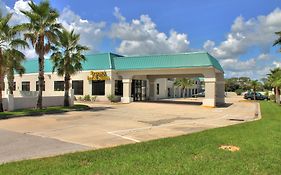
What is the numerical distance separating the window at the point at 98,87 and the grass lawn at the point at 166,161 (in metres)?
30.7

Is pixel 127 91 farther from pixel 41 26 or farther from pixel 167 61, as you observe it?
pixel 41 26

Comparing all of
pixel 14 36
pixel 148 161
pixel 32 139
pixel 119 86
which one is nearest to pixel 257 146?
pixel 148 161

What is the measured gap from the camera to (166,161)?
307 inches

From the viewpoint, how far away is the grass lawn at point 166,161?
6.93m

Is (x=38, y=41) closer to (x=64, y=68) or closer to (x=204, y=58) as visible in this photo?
(x=64, y=68)

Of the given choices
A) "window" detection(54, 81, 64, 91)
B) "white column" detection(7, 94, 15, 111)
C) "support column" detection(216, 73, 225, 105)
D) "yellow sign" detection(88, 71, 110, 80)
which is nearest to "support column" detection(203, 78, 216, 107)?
"support column" detection(216, 73, 225, 105)

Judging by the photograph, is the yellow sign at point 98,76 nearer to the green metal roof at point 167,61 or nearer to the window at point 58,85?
the green metal roof at point 167,61

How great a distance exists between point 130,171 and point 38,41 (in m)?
20.6

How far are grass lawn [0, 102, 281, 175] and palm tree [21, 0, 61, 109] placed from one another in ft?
58.0

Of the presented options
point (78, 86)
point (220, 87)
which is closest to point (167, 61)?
point (220, 87)

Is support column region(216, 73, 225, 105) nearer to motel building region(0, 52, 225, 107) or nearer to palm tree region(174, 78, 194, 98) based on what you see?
motel building region(0, 52, 225, 107)

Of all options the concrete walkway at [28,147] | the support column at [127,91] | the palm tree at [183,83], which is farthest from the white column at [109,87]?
the palm tree at [183,83]

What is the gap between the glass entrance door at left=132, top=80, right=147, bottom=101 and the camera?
146ft

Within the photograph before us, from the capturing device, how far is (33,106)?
92.6 feet
